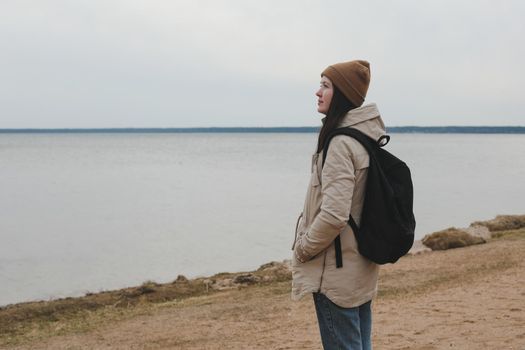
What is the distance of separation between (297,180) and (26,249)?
31495 mm

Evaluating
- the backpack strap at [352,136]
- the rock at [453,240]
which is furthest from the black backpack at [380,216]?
the rock at [453,240]

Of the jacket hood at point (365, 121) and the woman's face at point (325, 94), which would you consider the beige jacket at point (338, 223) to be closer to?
the jacket hood at point (365, 121)

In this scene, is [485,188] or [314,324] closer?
[314,324]

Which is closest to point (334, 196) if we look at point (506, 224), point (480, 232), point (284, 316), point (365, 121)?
point (365, 121)

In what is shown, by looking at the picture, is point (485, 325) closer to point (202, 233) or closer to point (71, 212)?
point (202, 233)

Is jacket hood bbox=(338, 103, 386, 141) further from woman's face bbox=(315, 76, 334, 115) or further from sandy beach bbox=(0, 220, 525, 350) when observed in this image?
sandy beach bbox=(0, 220, 525, 350)

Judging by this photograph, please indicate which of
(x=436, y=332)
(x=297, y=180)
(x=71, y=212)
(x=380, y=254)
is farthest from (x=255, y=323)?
(x=297, y=180)

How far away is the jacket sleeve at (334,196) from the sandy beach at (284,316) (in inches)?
145

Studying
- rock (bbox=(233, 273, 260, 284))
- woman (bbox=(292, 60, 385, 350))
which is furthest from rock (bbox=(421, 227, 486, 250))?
woman (bbox=(292, 60, 385, 350))

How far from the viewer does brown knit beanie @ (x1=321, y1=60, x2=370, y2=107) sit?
118 inches

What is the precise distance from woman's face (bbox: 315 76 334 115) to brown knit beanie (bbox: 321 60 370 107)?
0.10 ft

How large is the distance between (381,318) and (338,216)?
17.2 feet

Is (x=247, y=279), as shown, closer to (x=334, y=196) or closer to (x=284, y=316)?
(x=284, y=316)

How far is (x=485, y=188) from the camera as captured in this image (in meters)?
44.4
